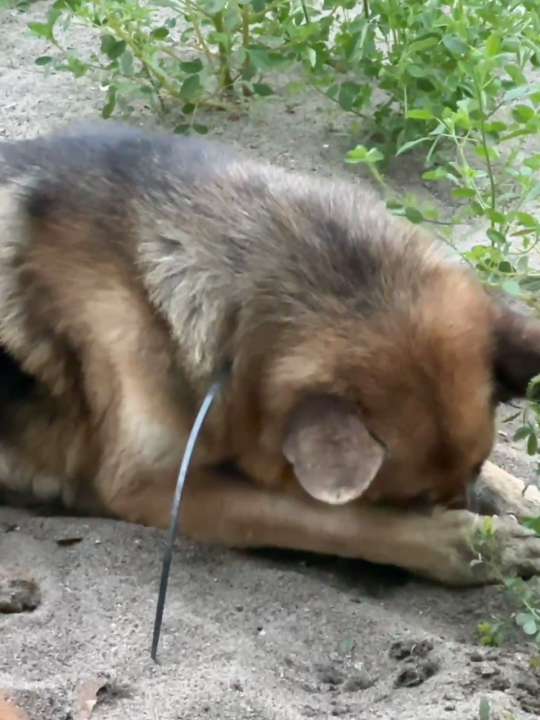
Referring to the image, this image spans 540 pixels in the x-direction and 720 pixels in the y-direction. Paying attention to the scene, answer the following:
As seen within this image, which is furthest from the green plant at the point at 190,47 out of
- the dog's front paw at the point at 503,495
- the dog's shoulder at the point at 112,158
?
the dog's front paw at the point at 503,495

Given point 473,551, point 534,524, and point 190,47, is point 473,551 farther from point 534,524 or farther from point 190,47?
point 190,47

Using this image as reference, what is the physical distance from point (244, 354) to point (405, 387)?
1.32 feet

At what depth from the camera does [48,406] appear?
2781 mm

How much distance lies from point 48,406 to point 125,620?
0.73 meters

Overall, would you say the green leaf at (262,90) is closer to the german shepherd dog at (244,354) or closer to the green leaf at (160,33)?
the green leaf at (160,33)

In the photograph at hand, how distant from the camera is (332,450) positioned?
6.66 feet

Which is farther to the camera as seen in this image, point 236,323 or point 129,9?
point 129,9

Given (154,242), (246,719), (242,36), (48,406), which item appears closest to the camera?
(246,719)

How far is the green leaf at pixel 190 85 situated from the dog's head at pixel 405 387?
2.33 meters

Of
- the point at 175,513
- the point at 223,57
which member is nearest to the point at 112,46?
the point at 223,57

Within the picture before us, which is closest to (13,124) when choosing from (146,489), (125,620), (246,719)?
(146,489)

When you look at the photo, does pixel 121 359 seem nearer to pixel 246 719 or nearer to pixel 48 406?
pixel 48 406

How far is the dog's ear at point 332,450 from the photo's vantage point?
1962 mm

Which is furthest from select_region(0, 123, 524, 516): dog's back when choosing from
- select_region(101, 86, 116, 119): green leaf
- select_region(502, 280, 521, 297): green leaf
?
select_region(101, 86, 116, 119): green leaf
